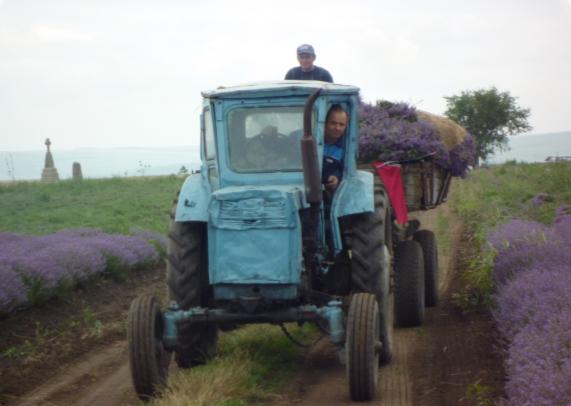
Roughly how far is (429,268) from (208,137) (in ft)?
13.5

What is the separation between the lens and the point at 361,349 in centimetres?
680

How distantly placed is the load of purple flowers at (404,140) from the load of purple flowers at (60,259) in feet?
13.1

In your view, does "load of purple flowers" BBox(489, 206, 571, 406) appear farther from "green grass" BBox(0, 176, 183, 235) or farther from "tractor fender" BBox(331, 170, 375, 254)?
"green grass" BBox(0, 176, 183, 235)

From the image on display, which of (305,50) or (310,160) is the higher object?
(305,50)

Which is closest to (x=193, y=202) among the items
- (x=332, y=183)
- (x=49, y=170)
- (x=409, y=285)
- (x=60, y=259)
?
(x=332, y=183)

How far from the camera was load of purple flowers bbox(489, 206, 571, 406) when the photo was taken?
5379 mm

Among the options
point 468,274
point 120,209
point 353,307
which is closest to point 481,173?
point 120,209

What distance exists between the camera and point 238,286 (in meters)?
7.04

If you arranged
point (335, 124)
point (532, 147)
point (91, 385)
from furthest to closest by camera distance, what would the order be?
point (532, 147)
point (91, 385)
point (335, 124)

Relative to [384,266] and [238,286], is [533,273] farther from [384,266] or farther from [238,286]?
[238,286]

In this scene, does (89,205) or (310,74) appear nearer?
(310,74)

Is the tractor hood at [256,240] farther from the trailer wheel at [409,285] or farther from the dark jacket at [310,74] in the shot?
the dark jacket at [310,74]

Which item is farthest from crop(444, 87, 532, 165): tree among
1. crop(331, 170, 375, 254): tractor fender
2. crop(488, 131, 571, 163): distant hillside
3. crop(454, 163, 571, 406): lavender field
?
crop(331, 170, 375, 254): tractor fender

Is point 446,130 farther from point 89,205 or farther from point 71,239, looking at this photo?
point 89,205
